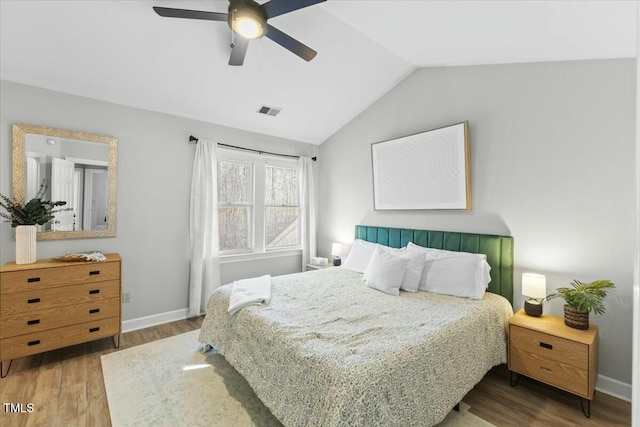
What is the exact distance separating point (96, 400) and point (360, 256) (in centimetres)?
274

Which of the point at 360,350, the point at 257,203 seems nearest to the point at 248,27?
the point at 360,350

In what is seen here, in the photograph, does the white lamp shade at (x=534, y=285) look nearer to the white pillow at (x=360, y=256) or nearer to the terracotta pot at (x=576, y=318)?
the terracotta pot at (x=576, y=318)

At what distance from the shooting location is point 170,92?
315cm

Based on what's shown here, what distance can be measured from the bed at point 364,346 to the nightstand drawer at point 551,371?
0.11 m

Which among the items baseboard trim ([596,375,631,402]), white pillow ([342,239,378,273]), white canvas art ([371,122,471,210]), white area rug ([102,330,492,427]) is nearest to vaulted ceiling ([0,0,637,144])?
white canvas art ([371,122,471,210])

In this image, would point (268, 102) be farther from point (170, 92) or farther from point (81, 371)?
point (81, 371)

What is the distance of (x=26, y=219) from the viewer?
253cm

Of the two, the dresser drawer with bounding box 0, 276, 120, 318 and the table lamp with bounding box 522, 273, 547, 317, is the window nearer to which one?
the dresser drawer with bounding box 0, 276, 120, 318

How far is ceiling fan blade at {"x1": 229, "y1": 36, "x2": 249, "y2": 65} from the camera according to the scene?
2091 millimetres

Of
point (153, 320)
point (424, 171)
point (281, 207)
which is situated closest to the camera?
point (424, 171)

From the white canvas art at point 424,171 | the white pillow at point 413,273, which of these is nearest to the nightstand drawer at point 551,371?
the white pillow at point 413,273

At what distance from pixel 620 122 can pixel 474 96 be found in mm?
1175

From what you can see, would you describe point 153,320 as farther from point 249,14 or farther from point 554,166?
point 554,166

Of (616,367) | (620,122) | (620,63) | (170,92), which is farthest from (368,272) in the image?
(170,92)
